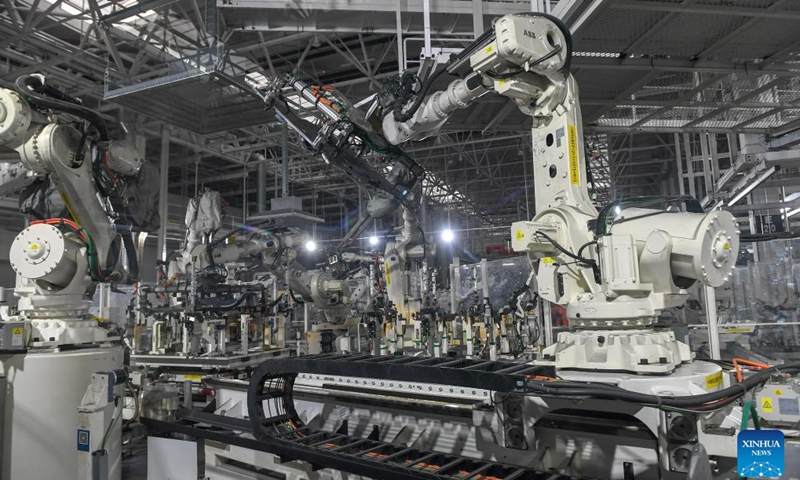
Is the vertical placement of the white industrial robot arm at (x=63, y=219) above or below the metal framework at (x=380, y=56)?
below

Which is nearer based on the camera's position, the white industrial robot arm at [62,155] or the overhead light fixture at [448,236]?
the white industrial robot arm at [62,155]

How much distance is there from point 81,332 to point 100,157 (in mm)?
1559

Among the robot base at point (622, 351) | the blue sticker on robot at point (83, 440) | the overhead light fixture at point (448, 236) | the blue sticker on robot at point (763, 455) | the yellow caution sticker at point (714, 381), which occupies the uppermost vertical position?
the overhead light fixture at point (448, 236)

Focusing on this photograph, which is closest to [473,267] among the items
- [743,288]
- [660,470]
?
[743,288]

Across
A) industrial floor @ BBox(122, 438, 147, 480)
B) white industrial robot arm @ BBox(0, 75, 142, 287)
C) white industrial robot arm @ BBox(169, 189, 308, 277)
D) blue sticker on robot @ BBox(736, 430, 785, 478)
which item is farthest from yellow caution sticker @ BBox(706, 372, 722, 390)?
white industrial robot arm @ BBox(169, 189, 308, 277)

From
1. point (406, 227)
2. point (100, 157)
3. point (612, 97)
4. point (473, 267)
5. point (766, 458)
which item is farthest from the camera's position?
point (473, 267)

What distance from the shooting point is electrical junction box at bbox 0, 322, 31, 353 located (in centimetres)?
372

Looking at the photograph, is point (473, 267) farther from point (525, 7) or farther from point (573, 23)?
point (573, 23)

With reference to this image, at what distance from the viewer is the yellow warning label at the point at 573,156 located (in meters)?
3.63

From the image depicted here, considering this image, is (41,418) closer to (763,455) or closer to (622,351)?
(622,351)

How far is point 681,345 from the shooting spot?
10.8 feet

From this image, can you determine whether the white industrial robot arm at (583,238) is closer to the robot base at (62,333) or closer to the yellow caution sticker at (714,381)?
the yellow caution sticker at (714,381)

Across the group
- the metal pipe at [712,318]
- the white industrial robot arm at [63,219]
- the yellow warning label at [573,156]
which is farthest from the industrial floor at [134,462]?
the metal pipe at [712,318]

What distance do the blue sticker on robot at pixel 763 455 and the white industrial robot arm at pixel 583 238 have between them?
96 cm
